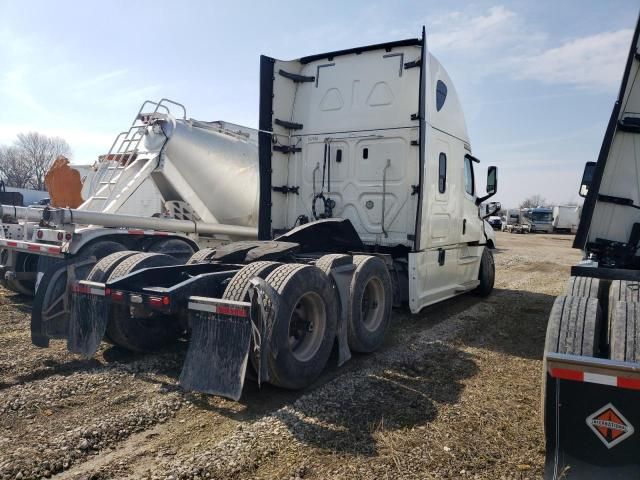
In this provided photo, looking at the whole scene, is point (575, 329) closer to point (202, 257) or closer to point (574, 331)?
point (574, 331)

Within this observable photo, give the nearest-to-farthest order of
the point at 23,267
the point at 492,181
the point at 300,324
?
the point at 300,324, the point at 23,267, the point at 492,181

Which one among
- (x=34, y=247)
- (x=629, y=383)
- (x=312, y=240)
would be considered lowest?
(x=629, y=383)

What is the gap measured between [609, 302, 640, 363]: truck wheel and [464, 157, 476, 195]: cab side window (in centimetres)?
540

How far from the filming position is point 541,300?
9797 mm

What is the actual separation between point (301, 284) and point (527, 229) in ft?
157

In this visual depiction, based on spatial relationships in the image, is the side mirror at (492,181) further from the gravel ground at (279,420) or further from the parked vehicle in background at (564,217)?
the parked vehicle in background at (564,217)

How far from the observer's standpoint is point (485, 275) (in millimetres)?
9570

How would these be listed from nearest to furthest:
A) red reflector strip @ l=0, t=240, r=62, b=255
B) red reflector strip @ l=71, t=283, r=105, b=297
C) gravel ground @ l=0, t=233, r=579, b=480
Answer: gravel ground @ l=0, t=233, r=579, b=480 < red reflector strip @ l=71, t=283, r=105, b=297 < red reflector strip @ l=0, t=240, r=62, b=255

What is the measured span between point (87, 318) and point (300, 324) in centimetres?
202

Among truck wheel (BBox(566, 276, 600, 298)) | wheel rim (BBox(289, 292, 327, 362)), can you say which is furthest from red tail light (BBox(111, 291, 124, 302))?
truck wheel (BBox(566, 276, 600, 298))

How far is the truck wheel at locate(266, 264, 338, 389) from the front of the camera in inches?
158

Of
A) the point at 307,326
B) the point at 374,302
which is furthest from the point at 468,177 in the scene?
the point at 307,326

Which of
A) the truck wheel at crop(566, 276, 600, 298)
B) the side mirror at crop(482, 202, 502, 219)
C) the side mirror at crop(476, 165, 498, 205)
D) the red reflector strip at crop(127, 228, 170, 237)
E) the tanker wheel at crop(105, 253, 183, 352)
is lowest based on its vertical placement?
the tanker wheel at crop(105, 253, 183, 352)

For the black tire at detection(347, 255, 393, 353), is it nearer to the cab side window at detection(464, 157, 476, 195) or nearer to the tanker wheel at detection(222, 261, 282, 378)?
the tanker wheel at detection(222, 261, 282, 378)
